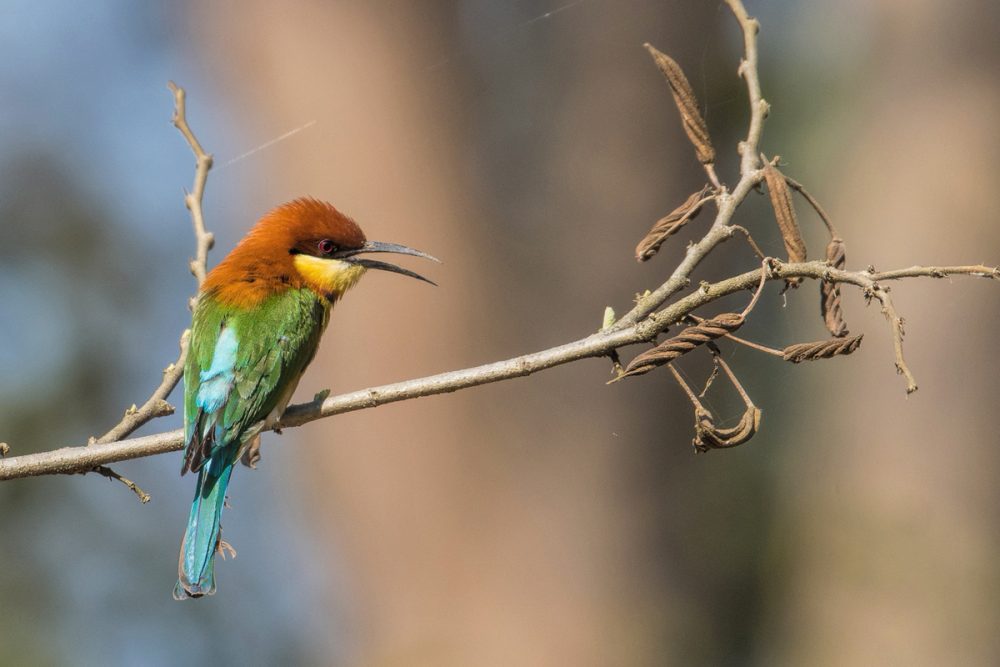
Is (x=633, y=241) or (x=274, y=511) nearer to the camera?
(x=633, y=241)

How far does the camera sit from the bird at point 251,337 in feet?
5.87

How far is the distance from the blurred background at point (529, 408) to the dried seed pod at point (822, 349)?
294 cm

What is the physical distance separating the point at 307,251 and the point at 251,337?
32 cm

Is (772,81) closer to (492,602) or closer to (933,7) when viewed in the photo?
(933,7)

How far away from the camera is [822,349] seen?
112cm

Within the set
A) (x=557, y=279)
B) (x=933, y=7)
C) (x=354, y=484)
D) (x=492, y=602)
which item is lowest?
(x=492, y=602)

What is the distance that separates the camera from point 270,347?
79.3 inches

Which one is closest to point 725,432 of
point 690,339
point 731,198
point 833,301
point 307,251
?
point 690,339

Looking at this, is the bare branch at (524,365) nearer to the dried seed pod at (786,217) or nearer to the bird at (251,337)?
the dried seed pod at (786,217)

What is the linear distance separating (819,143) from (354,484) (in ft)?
10.0

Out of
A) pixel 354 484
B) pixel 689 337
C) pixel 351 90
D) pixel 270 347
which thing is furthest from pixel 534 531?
pixel 689 337

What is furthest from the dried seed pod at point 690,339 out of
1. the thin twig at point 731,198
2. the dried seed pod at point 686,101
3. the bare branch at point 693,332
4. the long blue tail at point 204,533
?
the long blue tail at point 204,533

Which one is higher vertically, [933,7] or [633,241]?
[933,7]

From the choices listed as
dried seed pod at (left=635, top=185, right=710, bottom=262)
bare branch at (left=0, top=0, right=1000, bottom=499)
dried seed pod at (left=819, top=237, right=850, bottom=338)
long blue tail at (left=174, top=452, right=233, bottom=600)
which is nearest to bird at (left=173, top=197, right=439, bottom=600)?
long blue tail at (left=174, top=452, right=233, bottom=600)
